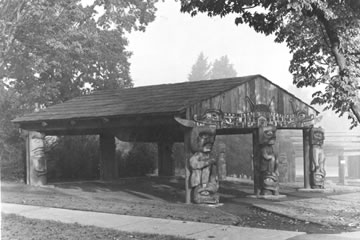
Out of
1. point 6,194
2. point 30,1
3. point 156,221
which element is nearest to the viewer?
point 156,221

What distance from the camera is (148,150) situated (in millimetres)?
30188

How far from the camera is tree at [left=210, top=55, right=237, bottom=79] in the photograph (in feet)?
365

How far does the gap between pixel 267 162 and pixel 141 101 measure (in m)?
5.13

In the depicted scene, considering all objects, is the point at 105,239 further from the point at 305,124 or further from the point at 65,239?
the point at 305,124

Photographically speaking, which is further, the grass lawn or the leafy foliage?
the leafy foliage

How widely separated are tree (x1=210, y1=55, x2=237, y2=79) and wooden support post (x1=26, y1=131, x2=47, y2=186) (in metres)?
90.2

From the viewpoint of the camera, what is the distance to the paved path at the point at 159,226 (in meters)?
9.48

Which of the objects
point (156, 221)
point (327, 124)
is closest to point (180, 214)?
point (156, 221)

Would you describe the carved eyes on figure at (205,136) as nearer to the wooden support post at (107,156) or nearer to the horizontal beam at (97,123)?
the horizontal beam at (97,123)

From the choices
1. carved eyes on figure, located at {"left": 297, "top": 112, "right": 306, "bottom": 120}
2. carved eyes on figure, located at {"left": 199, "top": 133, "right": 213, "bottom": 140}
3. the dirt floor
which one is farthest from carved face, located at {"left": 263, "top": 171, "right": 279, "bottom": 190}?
carved eyes on figure, located at {"left": 297, "top": 112, "right": 306, "bottom": 120}

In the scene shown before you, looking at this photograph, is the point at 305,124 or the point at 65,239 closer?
the point at 65,239

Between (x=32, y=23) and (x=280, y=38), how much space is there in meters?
19.8

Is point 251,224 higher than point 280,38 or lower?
lower

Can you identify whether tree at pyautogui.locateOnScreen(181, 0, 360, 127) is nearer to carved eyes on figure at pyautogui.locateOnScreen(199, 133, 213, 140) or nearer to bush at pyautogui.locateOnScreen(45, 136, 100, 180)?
carved eyes on figure at pyautogui.locateOnScreen(199, 133, 213, 140)
